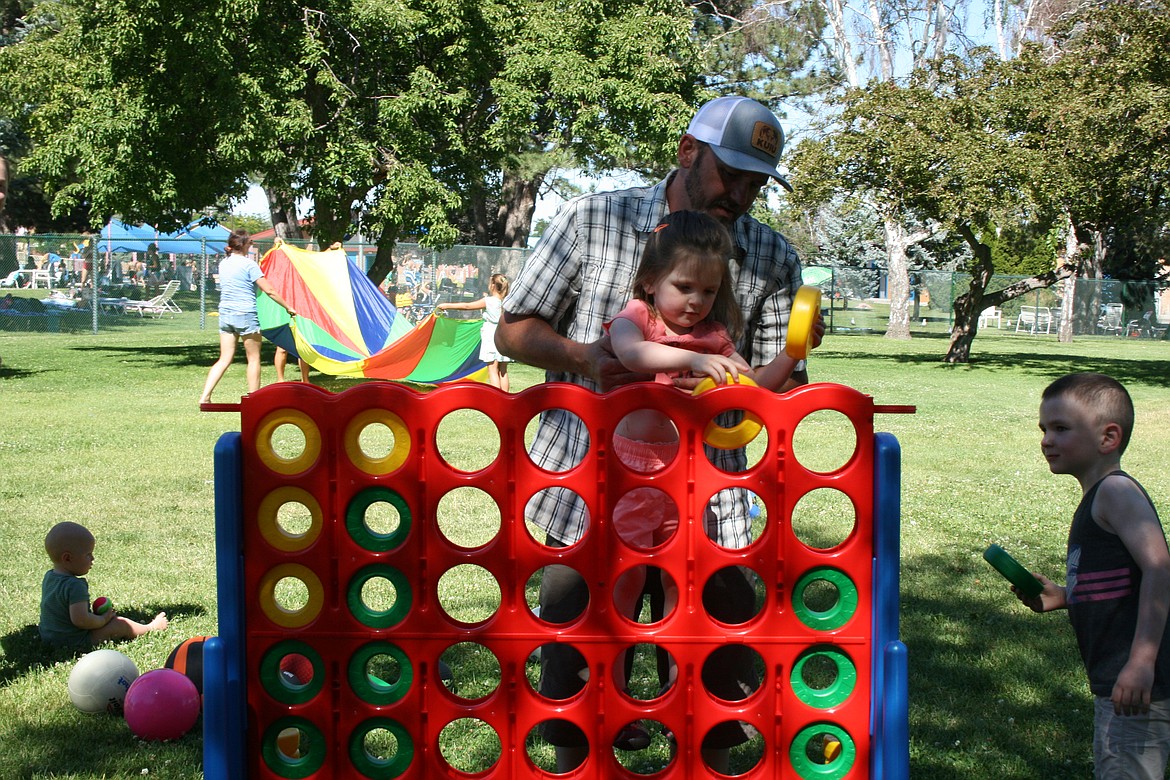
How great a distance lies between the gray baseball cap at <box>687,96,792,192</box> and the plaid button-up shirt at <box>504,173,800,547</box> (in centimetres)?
25

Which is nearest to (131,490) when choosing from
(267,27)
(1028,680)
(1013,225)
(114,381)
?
(1028,680)

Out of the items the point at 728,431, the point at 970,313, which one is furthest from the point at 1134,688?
the point at 970,313

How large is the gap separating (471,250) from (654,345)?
28153mm

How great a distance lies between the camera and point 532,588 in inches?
222

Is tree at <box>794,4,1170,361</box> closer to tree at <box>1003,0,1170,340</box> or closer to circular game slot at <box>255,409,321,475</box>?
tree at <box>1003,0,1170,340</box>

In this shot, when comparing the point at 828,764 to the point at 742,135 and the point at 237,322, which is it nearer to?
the point at 742,135

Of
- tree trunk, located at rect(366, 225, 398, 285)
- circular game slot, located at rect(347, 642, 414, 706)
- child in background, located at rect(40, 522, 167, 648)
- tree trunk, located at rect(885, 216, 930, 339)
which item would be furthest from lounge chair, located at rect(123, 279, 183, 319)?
circular game slot, located at rect(347, 642, 414, 706)

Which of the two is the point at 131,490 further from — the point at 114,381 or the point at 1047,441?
the point at 114,381

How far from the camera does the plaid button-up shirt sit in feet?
9.77

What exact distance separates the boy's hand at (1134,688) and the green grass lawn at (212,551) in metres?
1.05

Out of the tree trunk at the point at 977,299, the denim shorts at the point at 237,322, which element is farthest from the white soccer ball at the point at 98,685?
the tree trunk at the point at 977,299

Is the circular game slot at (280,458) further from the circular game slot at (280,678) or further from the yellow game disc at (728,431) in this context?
the yellow game disc at (728,431)

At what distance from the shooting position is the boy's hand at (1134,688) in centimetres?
266

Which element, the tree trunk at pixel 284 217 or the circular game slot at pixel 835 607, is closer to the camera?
the circular game slot at pixel 835 607
